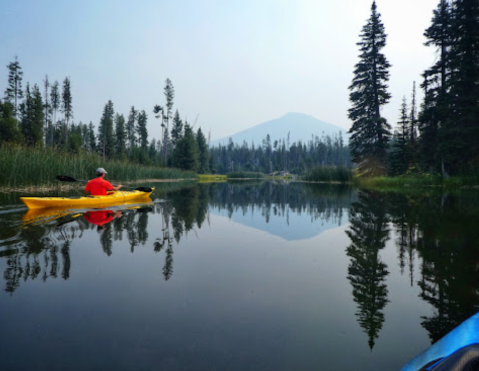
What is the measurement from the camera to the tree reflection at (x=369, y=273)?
10.1ft

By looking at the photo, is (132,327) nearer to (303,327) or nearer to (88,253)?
(303,327)

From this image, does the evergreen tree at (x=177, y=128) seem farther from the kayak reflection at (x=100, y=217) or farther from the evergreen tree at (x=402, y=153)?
the kayak reflection at (x=100, y=217)

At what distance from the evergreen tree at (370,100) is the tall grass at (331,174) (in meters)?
1.79

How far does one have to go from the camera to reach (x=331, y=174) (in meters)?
35.9

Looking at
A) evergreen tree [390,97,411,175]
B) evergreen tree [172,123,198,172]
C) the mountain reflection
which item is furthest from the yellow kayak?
evergreen tree [172,123,198,172]

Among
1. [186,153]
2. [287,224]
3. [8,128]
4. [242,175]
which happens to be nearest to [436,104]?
[287,224]

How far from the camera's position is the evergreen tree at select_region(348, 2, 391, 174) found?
106ft

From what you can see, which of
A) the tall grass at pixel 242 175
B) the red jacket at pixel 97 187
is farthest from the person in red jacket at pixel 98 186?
the tall grass at pixel 242 175

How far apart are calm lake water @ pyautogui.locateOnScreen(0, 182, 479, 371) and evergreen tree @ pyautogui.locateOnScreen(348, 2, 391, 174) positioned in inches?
1058

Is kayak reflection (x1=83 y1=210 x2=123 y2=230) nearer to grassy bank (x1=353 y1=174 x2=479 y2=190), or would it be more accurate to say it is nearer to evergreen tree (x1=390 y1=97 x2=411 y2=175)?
grassy bank (x1=353 y1=174 x2=479 y2=190)

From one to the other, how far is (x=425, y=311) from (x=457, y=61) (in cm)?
2725

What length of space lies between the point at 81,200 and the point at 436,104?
28.8m

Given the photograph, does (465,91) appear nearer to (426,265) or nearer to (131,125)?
(426,265)

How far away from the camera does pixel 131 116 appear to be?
9125cm
